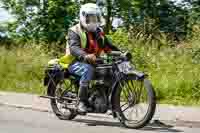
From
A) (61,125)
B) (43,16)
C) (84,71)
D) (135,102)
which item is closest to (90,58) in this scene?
(84,71)

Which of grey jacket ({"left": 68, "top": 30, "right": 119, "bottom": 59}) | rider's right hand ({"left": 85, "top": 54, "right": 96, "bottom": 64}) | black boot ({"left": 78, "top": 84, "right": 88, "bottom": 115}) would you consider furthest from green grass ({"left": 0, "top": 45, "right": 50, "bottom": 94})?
rider's right hand ({"left": 85, "top": 54, "right": 96, "bottom": 64})

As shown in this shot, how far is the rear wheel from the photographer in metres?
10.4

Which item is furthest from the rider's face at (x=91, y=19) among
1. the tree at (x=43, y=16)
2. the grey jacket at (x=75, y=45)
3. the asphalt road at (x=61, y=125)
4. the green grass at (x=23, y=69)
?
the tree at (x=43, y=16)

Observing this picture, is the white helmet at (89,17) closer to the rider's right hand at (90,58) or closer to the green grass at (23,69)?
the rider's right hand at (90,58)

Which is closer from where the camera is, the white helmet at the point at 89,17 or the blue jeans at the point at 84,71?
the blue jeans at the point at 84,71

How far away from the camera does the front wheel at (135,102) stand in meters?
9.20

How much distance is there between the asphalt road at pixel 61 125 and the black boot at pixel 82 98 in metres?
0.23

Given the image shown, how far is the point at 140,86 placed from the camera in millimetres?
9320

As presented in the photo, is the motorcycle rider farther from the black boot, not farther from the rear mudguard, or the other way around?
the rear mudguard

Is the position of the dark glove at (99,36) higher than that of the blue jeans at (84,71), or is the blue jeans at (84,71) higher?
the dark glove at (99,36)

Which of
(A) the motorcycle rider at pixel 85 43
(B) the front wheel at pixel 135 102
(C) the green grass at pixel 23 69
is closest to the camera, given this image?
(B) the front wheel at pixel 135 102

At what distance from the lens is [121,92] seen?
9578 mm

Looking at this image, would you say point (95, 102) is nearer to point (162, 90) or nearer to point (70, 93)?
point (70, 93)

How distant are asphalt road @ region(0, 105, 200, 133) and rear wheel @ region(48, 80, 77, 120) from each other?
0.43 feet
